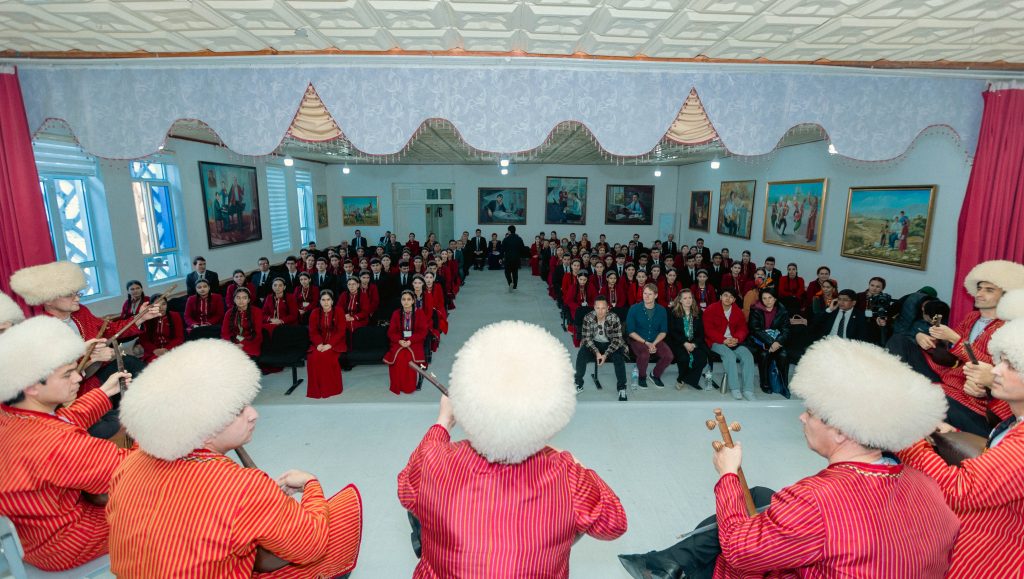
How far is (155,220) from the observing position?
8.38 m

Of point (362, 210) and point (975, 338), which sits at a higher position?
point (362, 210)

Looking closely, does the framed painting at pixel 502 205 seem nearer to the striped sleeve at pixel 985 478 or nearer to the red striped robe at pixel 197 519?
the striped sleeve at pixel 985 478

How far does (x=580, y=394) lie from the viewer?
5.24 metres

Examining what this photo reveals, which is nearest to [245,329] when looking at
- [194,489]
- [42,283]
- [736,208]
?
[42,283]

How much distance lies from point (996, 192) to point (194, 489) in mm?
5955

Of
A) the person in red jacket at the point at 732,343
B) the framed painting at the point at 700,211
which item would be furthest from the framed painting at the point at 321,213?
the person in red jacket at the point at 732,343

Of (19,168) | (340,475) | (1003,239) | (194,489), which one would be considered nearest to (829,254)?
(1003,239)

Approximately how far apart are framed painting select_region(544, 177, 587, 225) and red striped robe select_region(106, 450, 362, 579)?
590 inches

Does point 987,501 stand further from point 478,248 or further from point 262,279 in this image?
point 478,248

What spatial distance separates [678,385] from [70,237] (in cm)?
878

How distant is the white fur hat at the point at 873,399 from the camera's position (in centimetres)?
133

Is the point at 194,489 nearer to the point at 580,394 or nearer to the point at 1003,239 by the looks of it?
the point at 580,394

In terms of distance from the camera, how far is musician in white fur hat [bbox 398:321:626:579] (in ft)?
→ 4.13

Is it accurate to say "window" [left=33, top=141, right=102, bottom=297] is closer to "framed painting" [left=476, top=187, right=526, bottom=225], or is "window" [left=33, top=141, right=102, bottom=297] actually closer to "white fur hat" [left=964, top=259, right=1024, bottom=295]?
"white fur hat" [left=964, top=259, right=1024, bottom=295]
